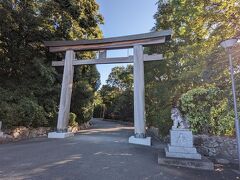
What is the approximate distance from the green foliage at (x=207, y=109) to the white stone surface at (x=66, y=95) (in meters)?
5.87

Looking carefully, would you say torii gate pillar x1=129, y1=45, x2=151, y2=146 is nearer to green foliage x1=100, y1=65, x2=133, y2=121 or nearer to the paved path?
the paved path

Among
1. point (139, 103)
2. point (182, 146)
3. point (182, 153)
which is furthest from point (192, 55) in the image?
point (182, 153)

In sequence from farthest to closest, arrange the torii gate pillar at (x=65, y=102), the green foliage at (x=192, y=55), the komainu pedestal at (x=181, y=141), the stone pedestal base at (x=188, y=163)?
the torii gate pillar at (x=65, y=102) < the green foliage at (x=192, y=55) < the komainu pedestal at (x=181, y=141) < the stone pedestal base at (x=188, y=163)

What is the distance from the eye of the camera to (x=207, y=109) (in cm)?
679

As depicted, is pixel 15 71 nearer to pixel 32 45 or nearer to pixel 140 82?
pixel 32 45

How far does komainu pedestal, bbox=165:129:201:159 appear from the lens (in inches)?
216

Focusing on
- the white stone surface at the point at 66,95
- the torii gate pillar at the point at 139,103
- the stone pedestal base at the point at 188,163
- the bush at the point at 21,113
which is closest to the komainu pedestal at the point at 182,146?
the stone pedestal base at the point at 188,163

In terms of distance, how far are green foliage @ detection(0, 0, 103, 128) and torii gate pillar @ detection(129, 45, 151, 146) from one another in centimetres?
483

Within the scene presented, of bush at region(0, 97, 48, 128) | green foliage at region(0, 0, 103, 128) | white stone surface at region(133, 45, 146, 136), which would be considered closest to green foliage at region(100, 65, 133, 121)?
green foliage at region(0, 0, 103, 128)

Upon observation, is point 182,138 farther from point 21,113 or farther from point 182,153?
point 21,113

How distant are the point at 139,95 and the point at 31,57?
6.82 meters

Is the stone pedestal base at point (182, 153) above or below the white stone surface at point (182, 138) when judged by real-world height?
below

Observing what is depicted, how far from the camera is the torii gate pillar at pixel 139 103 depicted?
7785mm

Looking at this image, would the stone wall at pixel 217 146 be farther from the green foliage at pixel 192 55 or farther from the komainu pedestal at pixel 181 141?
the komainu pedestal at pixel 181 141
